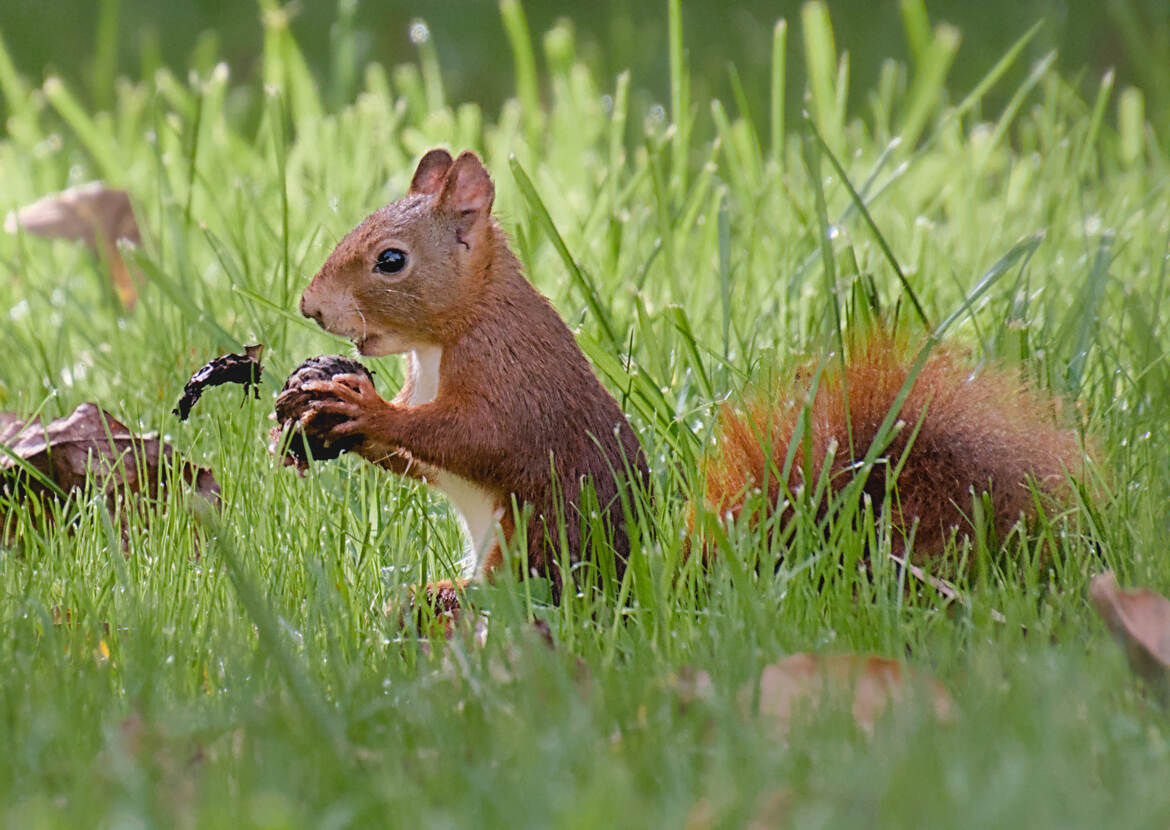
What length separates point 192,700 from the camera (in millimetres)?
1519

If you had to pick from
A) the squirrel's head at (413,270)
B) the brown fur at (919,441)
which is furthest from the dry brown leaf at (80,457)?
the brown fur at (919,441)

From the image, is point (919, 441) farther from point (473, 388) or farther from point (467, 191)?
point (467, 191)

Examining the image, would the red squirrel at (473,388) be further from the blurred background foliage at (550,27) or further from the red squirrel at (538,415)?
the blurred background foliage at (550,27)

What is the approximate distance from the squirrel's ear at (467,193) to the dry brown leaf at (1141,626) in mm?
993

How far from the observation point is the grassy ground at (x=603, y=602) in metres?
1.23

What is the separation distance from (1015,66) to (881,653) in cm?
443

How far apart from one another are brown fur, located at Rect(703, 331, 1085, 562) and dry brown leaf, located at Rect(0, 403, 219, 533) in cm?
80

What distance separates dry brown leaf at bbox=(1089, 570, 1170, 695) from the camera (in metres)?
1.49

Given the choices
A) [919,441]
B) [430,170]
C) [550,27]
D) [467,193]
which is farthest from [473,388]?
[550,27]

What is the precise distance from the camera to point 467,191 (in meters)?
2.14

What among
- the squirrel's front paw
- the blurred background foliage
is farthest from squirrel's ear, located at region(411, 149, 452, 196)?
the blurred background foliage

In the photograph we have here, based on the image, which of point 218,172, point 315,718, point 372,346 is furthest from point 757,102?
point 315,718

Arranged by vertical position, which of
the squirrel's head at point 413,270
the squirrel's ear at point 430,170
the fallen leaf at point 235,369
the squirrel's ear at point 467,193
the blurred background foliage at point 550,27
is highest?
the blurred background foliage at point 550,27

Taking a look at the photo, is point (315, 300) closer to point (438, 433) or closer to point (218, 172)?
point (438, 433)
